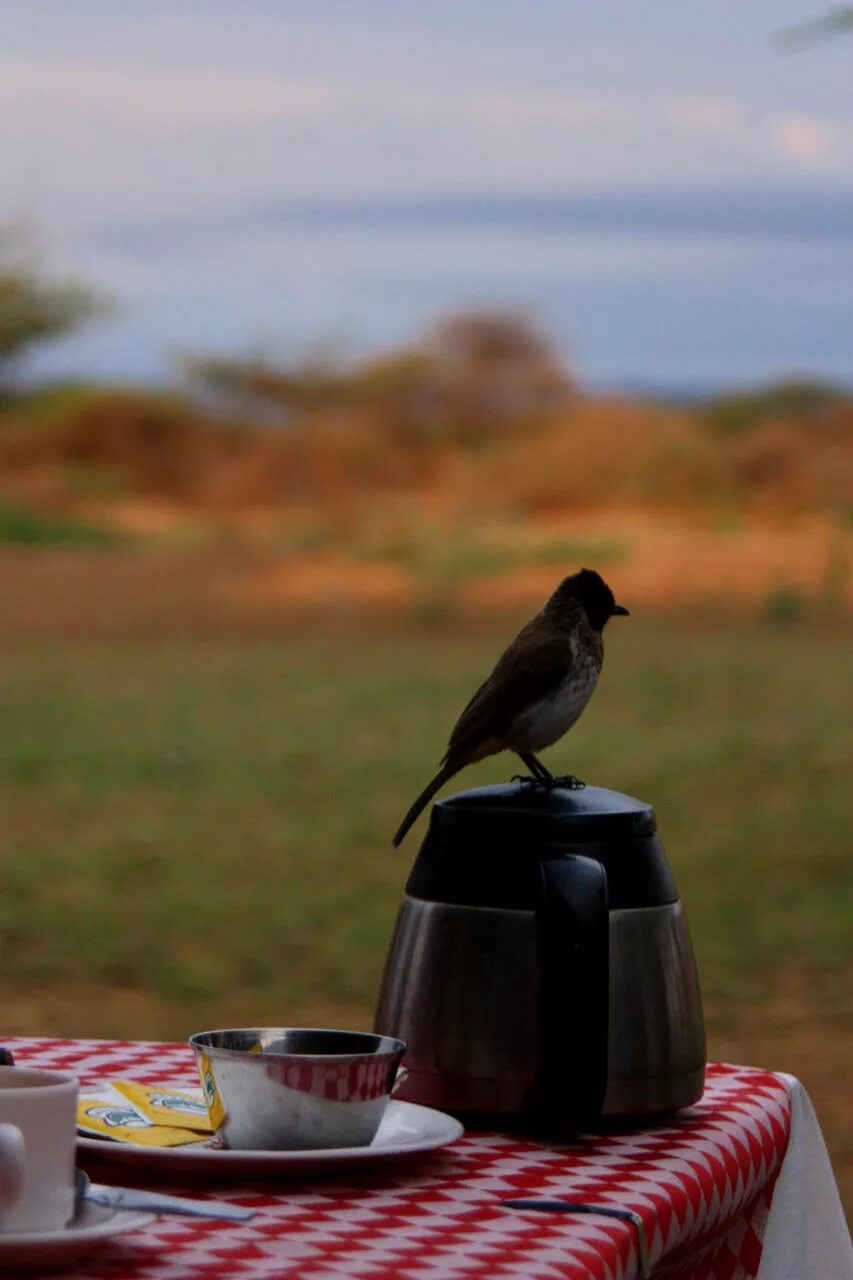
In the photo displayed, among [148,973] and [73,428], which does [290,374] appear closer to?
[73,428]

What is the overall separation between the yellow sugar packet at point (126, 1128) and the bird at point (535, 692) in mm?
211

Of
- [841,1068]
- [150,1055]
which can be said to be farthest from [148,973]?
[150,1055]

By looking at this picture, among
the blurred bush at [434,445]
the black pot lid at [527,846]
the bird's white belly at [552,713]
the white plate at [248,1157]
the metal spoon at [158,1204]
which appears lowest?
the metal spoon at [158,1204]

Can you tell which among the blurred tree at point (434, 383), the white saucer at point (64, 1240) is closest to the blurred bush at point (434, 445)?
the blurred tree at point (434, 383)

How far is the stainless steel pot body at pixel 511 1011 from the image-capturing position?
87 cm

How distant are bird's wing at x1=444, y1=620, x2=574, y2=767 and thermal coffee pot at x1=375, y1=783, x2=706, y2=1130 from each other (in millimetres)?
93

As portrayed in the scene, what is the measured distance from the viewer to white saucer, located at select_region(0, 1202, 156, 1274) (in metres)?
0.66

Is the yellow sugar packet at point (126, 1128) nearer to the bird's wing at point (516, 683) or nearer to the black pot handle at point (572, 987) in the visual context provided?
the black pot handle at point (572, 987)


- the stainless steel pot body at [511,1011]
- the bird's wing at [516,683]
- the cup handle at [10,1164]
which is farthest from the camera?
the bird's wing at [516,683]

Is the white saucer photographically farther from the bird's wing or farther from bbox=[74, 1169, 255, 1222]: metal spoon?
A: the bird's wing

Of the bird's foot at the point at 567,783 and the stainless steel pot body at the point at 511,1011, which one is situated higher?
the bird's foot at the point at 567,783

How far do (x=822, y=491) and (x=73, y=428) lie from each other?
3288 mm

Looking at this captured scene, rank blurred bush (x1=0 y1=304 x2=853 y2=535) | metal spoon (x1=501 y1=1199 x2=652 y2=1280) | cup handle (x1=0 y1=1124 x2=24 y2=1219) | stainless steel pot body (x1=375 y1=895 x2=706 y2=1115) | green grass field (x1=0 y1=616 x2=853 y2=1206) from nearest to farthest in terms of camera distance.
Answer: cup handle (x1=0 y1=1124 x2=24 y2=1219) < metal spoon (x1=501 y1=1199 x2=652 y2=1280) < stainless steel pot body (x1=375 y1=895 x2=706 y2=1115) < green grass field (x1=0 y1=616 x2=853 y2=1206) < blurred bush (x1=0 y1=304 x2=853 y2=535)

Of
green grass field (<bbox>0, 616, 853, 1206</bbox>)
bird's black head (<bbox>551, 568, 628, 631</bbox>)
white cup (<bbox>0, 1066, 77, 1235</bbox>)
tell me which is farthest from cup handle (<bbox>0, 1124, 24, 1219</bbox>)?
green grass field (<bbox>0, 616, 853, 1206</bbox>)
